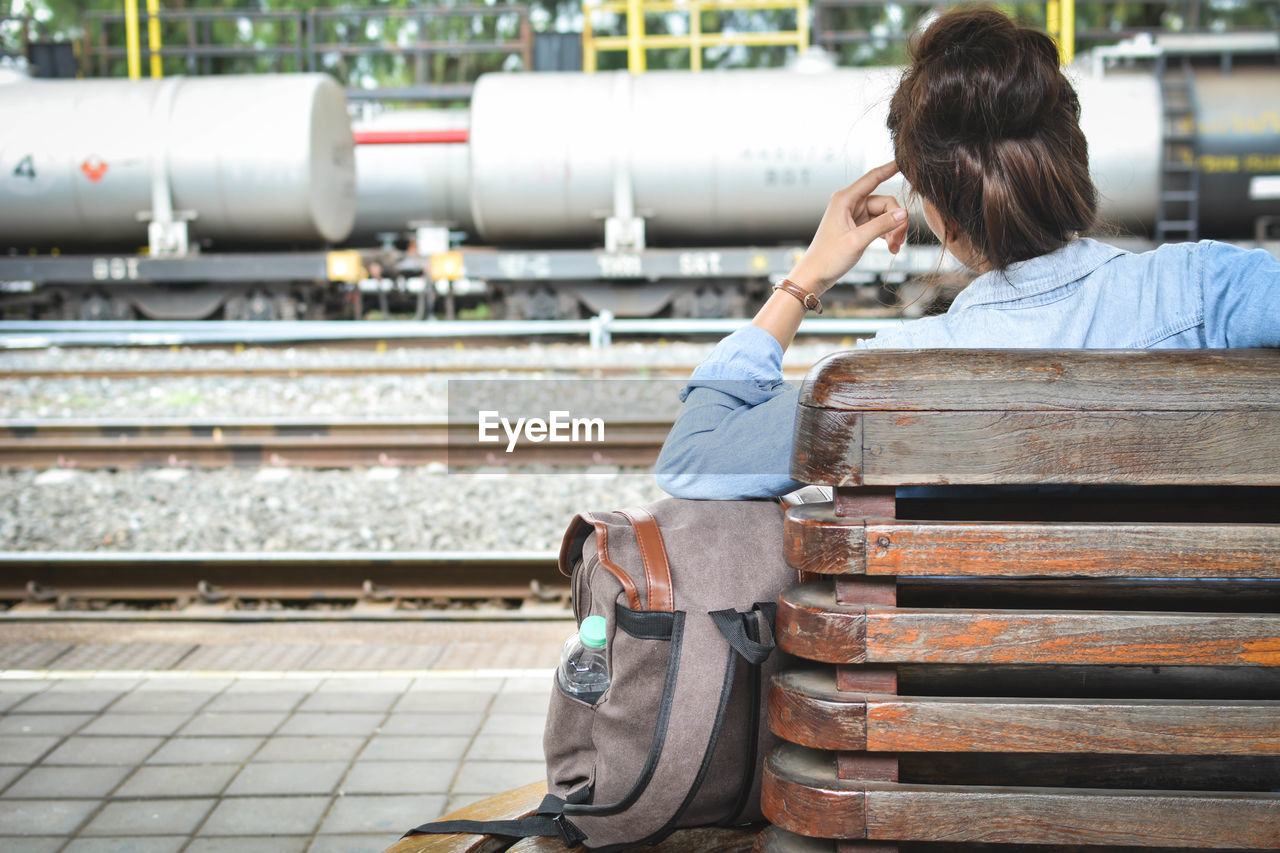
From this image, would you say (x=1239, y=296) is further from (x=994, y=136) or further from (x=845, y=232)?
(x=845, y=232)

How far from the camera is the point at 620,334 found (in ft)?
44.4

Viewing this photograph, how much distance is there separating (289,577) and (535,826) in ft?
11.4

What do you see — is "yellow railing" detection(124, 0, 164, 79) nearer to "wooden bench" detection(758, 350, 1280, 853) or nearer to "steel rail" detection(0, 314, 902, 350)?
"steel rail" detection(0, 314, 902, 350)

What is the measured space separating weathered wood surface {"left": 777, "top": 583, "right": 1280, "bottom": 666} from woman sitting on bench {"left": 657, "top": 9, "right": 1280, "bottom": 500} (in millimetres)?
373

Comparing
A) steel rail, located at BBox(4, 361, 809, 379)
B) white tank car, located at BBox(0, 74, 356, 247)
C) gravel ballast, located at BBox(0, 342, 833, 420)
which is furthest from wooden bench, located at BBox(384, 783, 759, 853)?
white tank car, located at BBox(0, 74, 356, 247)

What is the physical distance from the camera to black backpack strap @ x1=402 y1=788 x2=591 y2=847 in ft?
4.81

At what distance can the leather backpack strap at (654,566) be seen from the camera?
1317mm

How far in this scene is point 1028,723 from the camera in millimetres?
1082

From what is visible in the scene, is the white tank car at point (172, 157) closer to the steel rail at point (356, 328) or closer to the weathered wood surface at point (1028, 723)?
the steel rail at point (356, 328)

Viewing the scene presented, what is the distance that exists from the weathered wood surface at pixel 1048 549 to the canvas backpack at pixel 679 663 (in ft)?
0.91

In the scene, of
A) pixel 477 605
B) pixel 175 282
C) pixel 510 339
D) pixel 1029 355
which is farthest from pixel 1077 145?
pixel 175 282

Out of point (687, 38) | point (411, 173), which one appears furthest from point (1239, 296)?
point (411, 173)

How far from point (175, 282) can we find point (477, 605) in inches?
440

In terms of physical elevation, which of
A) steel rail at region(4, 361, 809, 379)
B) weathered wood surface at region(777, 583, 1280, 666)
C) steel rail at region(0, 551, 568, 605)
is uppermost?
weathered wood surface at region(777, 583, 1280, 666)
